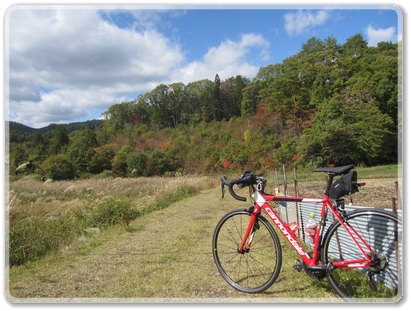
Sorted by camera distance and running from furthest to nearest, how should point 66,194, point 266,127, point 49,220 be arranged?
point 266,127, point 66,194, point 49,220


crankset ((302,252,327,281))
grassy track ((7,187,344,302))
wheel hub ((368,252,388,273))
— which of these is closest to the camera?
wheel hub ((368,252,388,273))

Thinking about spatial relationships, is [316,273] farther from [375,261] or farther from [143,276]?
[143,276]

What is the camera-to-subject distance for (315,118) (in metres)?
28.6

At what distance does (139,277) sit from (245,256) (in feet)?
3.74

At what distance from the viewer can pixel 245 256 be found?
312 centimetres

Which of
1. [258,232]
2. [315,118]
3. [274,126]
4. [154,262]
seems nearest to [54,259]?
[154,262]

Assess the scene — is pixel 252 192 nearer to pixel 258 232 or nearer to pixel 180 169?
pixel 258 232

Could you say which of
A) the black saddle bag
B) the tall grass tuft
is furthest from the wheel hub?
the tall grass tuft

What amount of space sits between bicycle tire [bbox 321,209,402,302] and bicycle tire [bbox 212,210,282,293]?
0.52 metres

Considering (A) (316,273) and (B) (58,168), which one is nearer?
(A) (316,273)

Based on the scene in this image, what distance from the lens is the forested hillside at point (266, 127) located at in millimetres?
23219

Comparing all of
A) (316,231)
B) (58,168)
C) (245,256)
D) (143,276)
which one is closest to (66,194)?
(58,168)

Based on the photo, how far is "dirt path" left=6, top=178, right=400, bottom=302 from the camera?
2.59 metres

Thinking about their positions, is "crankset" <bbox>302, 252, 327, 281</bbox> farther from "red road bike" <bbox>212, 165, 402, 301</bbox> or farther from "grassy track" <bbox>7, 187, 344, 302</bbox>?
"grassy track" <bbox>7, 187, 344, 302</bbox>
